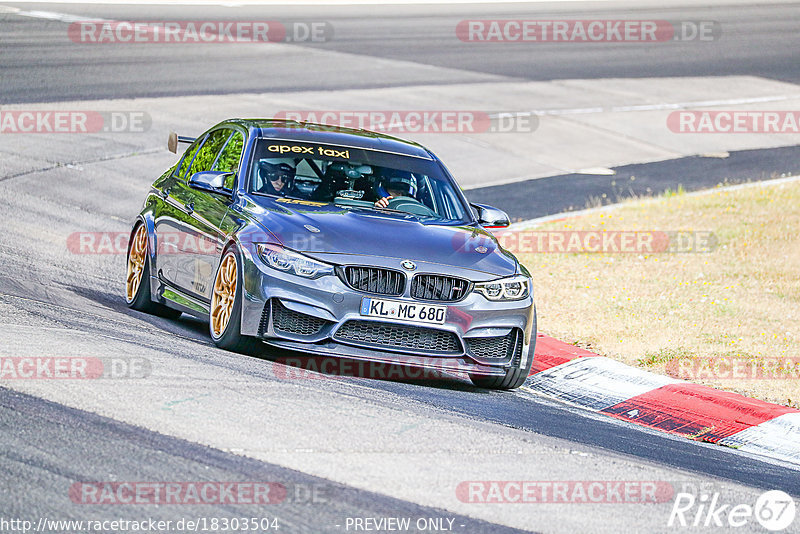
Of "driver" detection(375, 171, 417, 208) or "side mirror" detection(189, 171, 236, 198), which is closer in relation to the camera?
"side mirror" detection(189, 171, 236, 198)

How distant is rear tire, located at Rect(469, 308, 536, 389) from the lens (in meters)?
8.82

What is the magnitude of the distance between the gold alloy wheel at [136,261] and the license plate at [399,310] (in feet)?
9.42

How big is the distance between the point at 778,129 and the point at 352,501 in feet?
71.5

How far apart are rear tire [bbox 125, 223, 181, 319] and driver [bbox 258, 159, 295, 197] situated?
140 centimetres

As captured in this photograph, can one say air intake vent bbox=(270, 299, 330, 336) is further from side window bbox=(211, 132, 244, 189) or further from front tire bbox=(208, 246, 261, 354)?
side window bbox=(211, 132, 244, 189)

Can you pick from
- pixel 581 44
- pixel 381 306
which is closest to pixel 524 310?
pixel 381 306

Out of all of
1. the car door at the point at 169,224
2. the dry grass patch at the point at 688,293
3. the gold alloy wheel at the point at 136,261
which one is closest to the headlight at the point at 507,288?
the dry grass patch at the point at 688,293

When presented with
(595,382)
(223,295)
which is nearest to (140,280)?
(223,295)

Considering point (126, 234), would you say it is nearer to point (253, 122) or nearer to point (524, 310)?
point (253, 122)

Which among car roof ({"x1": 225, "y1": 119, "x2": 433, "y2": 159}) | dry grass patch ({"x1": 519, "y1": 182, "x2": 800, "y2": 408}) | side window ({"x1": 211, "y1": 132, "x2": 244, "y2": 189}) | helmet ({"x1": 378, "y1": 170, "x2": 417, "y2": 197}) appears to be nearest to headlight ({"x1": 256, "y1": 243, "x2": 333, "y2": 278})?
side window ({"x1": 211, "y1": 132, "x2": 244, "y2": 189})

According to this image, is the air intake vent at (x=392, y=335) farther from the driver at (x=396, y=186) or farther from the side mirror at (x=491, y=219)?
the side mirror at (x=491, y=219)

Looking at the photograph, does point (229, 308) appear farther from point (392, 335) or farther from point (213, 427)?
point (213, 427)

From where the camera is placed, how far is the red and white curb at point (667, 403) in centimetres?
856

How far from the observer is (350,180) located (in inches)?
374
